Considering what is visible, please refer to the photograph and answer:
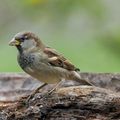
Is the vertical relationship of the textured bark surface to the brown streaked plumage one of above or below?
below

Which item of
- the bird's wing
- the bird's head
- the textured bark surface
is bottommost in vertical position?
the textured bark surface

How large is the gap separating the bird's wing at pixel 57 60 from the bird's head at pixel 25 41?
0.10 metres

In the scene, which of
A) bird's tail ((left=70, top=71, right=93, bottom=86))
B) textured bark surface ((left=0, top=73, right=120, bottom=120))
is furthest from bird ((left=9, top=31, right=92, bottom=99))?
textured bark surface ((left=0, top=73, right=120, bottom=120))

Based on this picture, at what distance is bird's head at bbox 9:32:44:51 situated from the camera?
772 cm

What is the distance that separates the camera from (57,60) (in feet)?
26.0

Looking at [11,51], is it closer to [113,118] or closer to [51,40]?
[51,40]

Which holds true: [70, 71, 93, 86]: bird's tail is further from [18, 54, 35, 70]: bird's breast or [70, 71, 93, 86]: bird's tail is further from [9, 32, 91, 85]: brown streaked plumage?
[18, 54, 35, 70]: bird's breast

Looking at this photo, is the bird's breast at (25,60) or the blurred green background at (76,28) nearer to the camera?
the bird's breast at (25,60)

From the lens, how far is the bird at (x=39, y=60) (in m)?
7.75

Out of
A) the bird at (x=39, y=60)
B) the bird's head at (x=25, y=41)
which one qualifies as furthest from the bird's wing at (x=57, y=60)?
the bird's head at (x=25, y=41)

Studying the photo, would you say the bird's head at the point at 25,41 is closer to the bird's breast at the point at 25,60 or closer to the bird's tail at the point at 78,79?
the bird's breast at the point at 25,60

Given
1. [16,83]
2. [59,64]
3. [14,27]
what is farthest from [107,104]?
[14,27]

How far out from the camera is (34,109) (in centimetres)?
699

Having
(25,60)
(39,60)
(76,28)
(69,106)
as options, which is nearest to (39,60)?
(39,60)
